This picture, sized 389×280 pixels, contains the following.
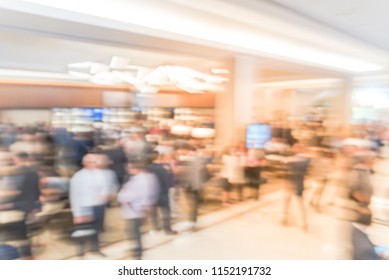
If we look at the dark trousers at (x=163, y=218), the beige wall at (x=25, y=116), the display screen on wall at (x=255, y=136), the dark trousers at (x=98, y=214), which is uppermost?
the beige wall at (x=25, y=116)

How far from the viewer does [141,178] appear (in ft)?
11.5

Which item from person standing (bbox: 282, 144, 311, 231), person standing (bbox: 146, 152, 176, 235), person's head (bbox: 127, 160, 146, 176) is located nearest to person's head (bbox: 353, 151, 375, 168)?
person standing (bbox: 282, 144, 311, 231)

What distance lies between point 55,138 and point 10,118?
9.96 ft

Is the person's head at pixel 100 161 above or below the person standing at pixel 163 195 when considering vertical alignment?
above

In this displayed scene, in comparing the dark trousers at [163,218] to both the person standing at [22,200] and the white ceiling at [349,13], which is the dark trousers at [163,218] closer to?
the person standing at [22,200]

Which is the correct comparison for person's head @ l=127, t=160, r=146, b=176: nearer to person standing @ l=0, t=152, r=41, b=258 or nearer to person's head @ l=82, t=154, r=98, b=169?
person's head @ l=82, t=154, r=98, b=169

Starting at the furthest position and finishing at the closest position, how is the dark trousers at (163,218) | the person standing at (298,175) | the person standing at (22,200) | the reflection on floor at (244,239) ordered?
the person standing at (298,175) → the dark trousers at (163,218) → the reflection on floor at (244,239) → the person standing at (22,200)

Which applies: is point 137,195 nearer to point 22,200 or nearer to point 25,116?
point 22,200

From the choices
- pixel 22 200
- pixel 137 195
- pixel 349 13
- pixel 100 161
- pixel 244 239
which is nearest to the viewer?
pixel 22 200

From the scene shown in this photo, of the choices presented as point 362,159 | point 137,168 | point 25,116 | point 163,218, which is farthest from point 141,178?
point 25,116

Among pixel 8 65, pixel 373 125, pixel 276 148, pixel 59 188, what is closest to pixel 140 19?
pixel 59 188

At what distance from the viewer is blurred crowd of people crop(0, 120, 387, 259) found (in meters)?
3.26

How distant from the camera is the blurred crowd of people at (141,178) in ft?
10.7

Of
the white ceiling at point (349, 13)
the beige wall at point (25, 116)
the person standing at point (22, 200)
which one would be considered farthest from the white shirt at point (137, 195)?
the beige wall at point (25, 116)
